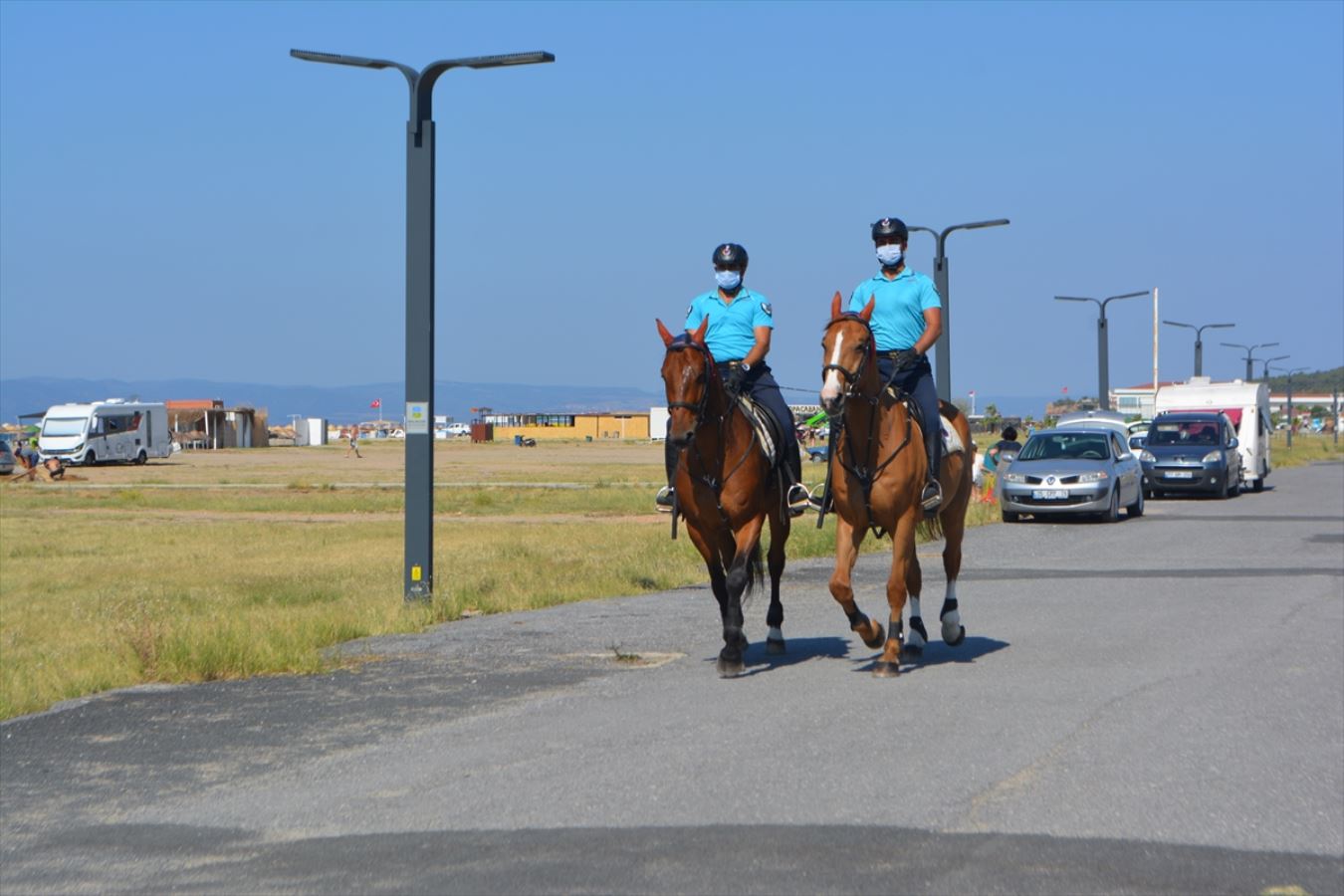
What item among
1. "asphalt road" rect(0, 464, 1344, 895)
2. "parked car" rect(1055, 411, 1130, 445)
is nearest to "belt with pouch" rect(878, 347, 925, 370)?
"asphalt road" rect(0, 464, 1344, 895)

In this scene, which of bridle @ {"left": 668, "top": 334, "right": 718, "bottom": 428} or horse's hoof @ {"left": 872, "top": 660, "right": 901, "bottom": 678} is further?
horse's hoof @ {"left": 872, "top": 660, "right": 901, "bottom": 678}

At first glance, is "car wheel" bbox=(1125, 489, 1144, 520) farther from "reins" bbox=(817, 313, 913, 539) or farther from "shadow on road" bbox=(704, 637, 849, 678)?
"reins" bbox=(817, 313, 913, 539)

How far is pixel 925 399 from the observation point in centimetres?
1147

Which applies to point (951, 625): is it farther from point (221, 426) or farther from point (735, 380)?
point (221, 426)

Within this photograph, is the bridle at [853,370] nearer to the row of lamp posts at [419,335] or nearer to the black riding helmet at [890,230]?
the black riding helmet at [890,230]

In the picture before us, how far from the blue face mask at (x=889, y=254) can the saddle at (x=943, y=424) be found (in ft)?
2.84

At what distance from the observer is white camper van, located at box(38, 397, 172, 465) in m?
77.4

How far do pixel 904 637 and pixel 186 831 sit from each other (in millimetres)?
7184

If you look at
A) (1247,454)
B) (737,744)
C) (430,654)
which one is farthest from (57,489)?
(737,744)

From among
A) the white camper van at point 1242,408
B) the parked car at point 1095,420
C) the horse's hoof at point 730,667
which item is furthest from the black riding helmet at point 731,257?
the white camper van at point 1242,408

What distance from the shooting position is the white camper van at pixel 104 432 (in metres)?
77.4

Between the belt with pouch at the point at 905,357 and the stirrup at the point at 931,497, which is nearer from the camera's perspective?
the belt with pouch at the point at 905,357

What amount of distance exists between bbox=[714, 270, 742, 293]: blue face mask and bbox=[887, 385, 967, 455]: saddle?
4.17 feet

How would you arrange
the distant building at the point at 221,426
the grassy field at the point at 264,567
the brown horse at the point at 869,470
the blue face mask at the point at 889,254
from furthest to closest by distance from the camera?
the distant building at the point at 221,426, the grassy field at the point at 264,567, the blue face mask at the point at 889,254, the brown horse at the point at 869,470
